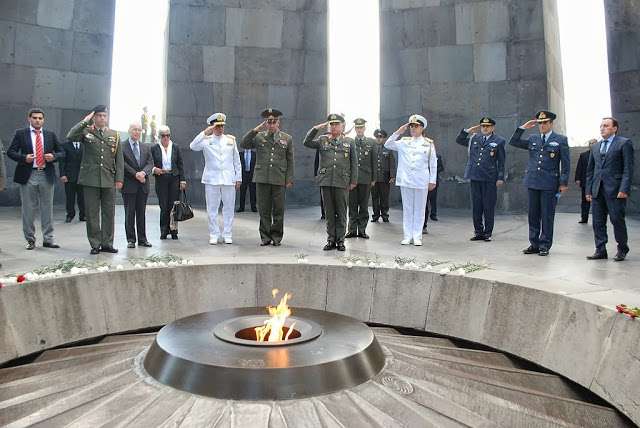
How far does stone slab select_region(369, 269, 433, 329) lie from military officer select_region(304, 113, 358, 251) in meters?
1.89

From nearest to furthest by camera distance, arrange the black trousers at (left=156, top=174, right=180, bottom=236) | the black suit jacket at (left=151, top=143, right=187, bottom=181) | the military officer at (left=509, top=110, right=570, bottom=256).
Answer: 1. the military officer at (left=509, top=110, right=570, bottom=256)
2. the black suit jacket at (left=151, top=143, right=187, bottom=181)
3. the black trousers at (left=156, top=174, right=180, bottom=236)

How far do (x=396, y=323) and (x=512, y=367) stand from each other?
1286 mm

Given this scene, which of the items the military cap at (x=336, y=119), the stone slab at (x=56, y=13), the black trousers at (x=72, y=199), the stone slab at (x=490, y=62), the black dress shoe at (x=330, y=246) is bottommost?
the black dress shoe at (x=330, y=246)

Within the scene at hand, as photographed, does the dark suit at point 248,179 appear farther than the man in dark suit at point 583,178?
Yes

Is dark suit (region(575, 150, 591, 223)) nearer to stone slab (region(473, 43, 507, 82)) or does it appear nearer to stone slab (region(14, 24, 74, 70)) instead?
stone slab (region(473, 43, 507, 82))

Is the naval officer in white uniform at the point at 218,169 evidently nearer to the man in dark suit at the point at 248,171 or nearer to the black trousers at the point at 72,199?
the black trousers at the point at 72,199

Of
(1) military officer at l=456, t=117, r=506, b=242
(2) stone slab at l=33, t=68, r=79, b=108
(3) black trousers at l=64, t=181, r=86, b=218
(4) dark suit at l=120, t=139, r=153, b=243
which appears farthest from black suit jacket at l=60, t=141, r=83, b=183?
(1) military officer at l=456, t=117, r=506, b=242

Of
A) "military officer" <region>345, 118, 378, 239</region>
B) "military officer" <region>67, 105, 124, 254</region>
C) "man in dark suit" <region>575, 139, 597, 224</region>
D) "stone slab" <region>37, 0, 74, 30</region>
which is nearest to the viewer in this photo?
"military officer" <region>67, 105, 124, 254</region>

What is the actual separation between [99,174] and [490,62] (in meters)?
9.74

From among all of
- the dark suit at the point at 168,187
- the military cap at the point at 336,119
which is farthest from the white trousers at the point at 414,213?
the dark suit at the point at 168,187

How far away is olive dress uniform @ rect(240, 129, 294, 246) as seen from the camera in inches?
303

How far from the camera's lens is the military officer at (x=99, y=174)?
6641 millimetres

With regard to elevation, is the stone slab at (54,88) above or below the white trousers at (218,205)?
above

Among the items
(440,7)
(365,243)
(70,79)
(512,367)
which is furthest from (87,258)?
(440,7)
